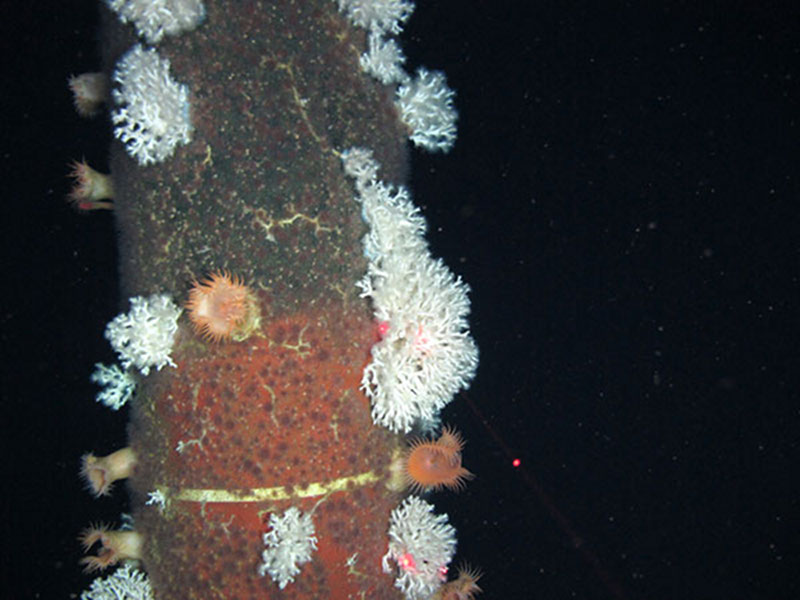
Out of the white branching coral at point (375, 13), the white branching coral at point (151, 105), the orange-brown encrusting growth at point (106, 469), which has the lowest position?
the orange-brown encrusting growth at point (106, 469)

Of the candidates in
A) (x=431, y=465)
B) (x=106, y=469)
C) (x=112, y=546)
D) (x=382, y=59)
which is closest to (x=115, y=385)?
(x=106, y=469)

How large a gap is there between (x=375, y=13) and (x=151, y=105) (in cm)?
119

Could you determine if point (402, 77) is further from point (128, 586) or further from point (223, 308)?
point (128, 586)

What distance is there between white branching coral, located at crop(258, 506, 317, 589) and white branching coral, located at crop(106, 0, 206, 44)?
7.49 feet

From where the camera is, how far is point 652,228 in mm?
6223

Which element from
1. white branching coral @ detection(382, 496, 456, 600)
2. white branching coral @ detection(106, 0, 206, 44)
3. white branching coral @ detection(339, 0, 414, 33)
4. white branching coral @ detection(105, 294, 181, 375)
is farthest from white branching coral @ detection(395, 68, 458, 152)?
white branching coral @ detection(382, 496, 456, 600)

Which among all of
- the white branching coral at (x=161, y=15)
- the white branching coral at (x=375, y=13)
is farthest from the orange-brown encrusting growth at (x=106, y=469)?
the white branching coral at (x=375, y=13)

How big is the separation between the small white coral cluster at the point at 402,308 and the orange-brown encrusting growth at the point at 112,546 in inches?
56.8

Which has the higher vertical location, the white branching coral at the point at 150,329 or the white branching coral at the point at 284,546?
the white branching coral at the point at 150,329

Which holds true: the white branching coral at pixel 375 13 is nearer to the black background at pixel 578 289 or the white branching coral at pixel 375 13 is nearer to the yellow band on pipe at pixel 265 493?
the yellow band on pipe at pixel 265 493

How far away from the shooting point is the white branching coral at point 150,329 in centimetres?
242

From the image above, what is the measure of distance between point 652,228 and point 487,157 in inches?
88.4

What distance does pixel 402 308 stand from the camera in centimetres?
252

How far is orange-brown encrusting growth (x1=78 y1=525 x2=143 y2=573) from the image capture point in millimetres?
2619
